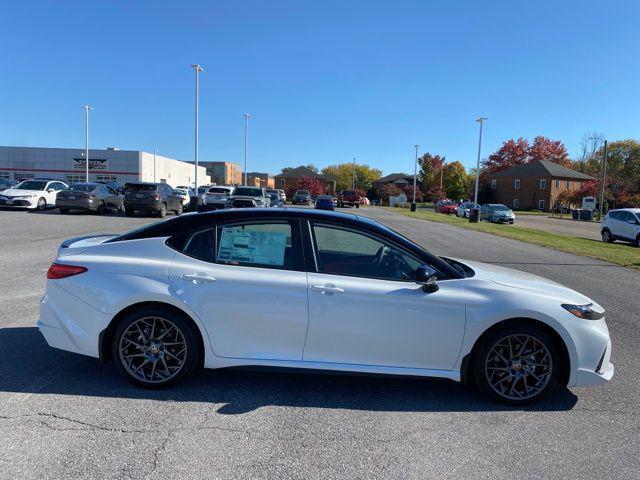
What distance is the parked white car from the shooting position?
22.7 metres

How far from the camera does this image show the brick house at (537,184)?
71.9 m

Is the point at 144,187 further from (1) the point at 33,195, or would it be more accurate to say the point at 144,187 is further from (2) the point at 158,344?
(2) the point at 158,344

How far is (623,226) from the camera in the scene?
22422mm

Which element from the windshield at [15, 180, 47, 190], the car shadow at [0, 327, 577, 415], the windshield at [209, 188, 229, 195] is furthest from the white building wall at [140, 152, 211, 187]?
the car shadow at [0, 327, 577, 415]

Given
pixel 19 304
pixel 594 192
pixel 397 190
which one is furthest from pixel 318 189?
pixel 19 304

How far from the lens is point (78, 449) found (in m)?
3.02

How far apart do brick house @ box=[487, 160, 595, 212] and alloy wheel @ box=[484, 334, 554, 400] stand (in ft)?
248

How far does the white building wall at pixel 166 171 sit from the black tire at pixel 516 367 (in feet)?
233

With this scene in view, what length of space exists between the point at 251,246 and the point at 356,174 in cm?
14035

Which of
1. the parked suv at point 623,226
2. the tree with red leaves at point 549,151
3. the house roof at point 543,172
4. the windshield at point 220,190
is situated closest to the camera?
the parked suv at point 623,226

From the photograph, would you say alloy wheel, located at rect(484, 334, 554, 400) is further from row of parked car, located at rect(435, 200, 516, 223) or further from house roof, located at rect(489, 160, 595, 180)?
house roof, located at rect(489, 160, 595, 180)

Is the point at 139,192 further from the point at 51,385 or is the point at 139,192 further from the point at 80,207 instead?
the point at 51,385

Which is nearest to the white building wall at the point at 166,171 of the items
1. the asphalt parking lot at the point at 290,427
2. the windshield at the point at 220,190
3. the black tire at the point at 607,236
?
the windshield at the point at 220,190

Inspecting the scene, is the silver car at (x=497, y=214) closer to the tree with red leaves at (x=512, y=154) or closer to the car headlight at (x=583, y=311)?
the car headlight at (x=583, y=311)
